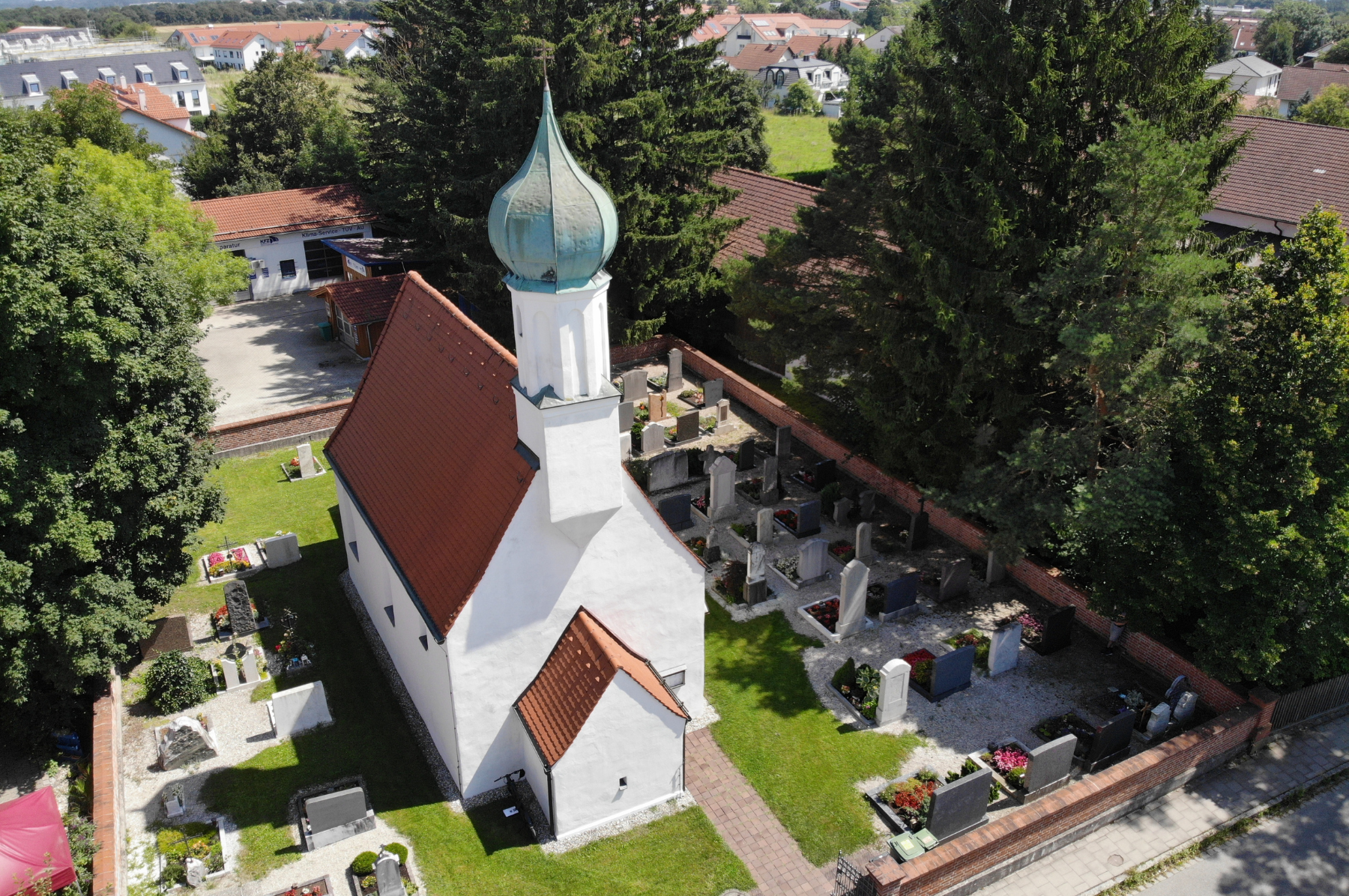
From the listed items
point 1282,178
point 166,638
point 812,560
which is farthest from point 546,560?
point 1282,178

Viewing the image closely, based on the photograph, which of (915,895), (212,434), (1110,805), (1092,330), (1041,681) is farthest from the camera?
(212,434)

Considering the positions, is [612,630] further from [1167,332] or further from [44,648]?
[1167,332]

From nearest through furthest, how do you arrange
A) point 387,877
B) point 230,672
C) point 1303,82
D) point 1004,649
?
point 387,877
point 230,672
point 1004,649
point 1303,82

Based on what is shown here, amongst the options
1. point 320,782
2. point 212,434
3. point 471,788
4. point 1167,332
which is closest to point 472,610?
point 471,788

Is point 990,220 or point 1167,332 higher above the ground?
point 990,220

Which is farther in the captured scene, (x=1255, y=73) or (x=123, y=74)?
(x=123, y=74)

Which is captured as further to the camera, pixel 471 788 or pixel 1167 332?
pixel 1167 332

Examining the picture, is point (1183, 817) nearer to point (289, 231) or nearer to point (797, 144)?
point (289, 231)
